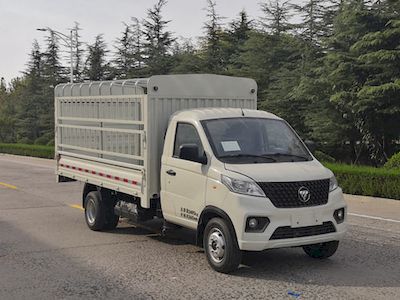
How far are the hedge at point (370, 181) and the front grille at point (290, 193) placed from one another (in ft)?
23.7

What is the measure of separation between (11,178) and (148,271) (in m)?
14.0

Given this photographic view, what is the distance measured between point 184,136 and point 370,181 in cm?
779

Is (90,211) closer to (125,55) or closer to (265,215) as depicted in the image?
(265,215)

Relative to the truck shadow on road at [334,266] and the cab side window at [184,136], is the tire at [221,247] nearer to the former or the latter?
the truck shadow on road at [334,266]

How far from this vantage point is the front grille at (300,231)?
623 cm

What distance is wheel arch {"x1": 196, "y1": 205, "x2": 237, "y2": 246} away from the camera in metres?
6.32

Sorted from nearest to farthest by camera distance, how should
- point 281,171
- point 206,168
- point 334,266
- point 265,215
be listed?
1. point 265,215
2. point 281,171
3. point 206,168
4. point 334,266

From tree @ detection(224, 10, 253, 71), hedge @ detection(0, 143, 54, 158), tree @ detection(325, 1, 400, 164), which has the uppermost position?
tree @ detection(224, 10, 253, 71)

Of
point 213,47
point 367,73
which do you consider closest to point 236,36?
point 213,47

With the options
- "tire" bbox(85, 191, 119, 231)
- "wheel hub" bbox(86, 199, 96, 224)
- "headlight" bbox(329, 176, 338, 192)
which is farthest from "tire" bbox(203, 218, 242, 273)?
"wheel hub" bbox(86, 199, 96, 224)

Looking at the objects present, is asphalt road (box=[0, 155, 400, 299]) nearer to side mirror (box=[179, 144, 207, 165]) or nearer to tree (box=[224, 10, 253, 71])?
side mirror (box=[179, 144, 207, 165])

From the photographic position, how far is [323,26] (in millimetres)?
25859

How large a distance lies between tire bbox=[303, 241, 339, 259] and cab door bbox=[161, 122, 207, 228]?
5.33ft

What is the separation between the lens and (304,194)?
6355 millimetres
